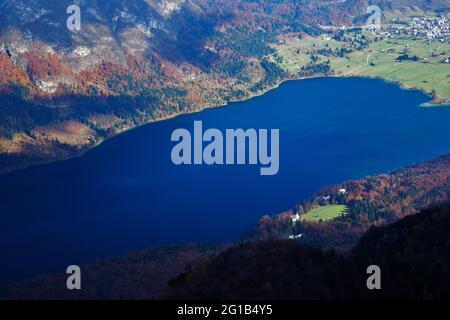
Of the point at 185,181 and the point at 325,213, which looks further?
the point at 185,181

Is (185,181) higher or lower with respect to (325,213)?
higher

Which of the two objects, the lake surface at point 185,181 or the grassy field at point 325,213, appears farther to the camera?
the grassy field at point 325,213

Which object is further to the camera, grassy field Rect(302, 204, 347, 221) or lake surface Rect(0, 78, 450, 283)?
grassy field Rect(302, 204, 347, 221)

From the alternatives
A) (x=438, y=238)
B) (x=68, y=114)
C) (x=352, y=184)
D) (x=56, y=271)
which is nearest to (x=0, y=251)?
(x=56, y=271)
